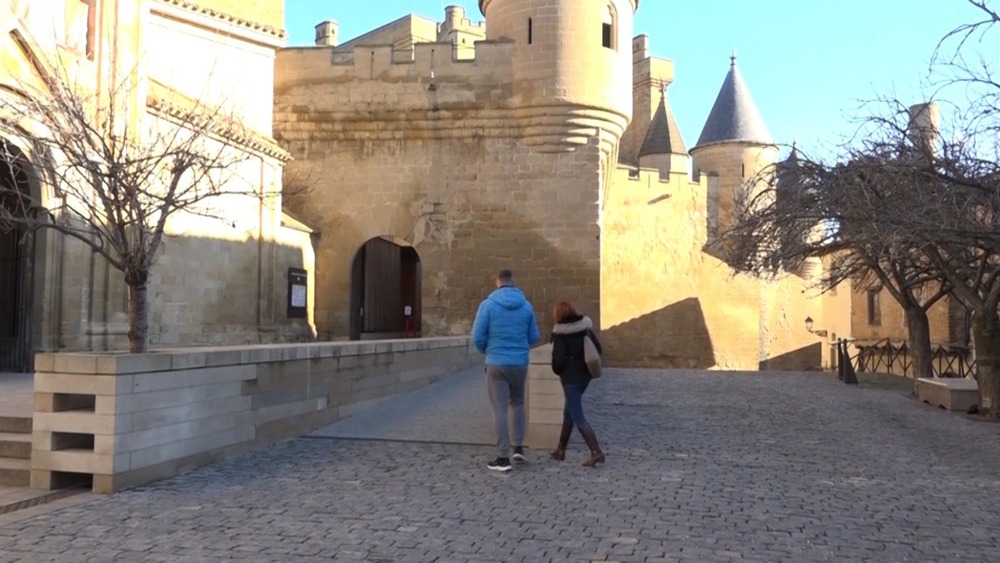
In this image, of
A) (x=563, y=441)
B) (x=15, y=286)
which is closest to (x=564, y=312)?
(x=563, y=441)

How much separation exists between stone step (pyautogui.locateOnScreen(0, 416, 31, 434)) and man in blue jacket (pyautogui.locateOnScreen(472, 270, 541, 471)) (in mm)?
3699

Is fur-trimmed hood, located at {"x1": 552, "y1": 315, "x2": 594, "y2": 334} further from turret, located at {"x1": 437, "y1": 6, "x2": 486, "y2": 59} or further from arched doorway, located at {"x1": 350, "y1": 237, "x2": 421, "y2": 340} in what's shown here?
turret, located at {"x1": 437, "y1": 6, "x2": 486, "y2": 59}

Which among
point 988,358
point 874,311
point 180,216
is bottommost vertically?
point 988,358

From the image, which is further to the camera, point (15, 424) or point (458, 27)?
point (458, 27)

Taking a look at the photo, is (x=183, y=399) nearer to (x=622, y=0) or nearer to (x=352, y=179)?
(x=352, y=179)

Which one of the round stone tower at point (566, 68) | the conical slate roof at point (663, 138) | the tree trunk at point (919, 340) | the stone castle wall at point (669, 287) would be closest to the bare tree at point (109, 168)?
the round stone tower at point (566, 68)

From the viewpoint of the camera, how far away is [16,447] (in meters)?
6.48

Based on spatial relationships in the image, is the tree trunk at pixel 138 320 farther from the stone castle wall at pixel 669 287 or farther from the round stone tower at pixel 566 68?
the stone castle wall at pixel 669 287

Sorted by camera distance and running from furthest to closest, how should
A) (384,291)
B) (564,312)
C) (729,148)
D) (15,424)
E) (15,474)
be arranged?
(729,148) < (384,291) < (564,312) < (15,424) < (15,474)

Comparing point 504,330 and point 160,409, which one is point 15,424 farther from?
point 504,330

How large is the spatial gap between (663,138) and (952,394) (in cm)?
2396

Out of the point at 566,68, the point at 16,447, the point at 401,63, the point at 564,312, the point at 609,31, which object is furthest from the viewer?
the point at 401,63

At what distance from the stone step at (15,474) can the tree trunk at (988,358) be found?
11.1 m

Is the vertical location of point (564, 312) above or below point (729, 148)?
below
